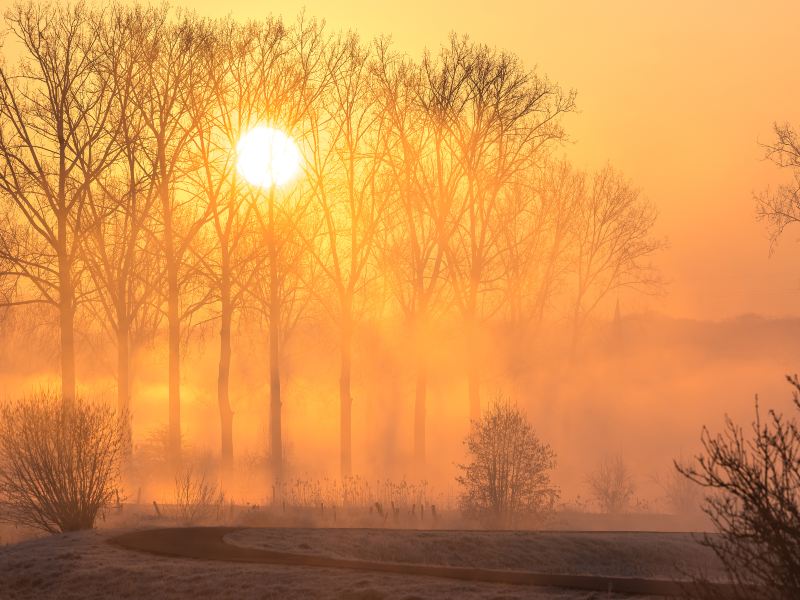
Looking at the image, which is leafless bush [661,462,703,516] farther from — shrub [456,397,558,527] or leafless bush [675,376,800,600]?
leafless bush [675,376,800,600]

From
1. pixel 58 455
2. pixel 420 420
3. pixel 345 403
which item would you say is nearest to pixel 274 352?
pixel 345 403

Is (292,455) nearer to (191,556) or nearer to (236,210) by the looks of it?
(236,210)

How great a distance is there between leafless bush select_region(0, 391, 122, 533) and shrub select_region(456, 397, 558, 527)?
10544 mm

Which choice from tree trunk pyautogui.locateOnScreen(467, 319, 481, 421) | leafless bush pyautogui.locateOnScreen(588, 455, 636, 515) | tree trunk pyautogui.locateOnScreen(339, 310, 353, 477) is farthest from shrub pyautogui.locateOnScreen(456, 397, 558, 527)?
leafless bush pyautogui.locateOnScreen(588, 455, 636, 515)

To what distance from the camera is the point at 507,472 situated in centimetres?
3191

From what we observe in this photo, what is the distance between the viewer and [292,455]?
58.7 metres

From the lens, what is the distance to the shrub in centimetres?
3186

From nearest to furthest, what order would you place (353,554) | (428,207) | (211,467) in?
(353,554), (428,207), (211,467)

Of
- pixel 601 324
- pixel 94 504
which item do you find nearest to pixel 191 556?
pixel 94 504

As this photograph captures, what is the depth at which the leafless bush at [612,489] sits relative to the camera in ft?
155

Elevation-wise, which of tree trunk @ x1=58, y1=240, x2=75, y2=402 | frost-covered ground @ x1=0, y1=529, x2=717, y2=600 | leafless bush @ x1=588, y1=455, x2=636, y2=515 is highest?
tree trunk @ x1=58, y1=240, x2=75, y2=402

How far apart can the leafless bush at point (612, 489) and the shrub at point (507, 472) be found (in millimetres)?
15324

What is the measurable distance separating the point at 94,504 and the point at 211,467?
22947 millimetres

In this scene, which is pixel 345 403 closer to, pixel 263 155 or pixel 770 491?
pixel 263 155
